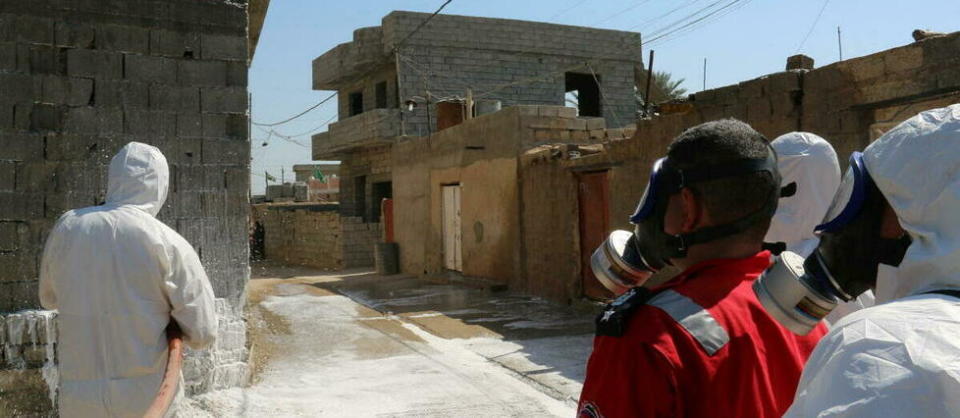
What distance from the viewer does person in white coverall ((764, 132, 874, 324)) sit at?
2.77m

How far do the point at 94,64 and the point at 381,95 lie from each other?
1893 centimetres

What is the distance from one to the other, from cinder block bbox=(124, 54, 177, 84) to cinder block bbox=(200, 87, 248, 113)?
0.80 feet

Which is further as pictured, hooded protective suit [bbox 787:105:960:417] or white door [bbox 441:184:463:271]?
white door [bbox 441:184:463:271]

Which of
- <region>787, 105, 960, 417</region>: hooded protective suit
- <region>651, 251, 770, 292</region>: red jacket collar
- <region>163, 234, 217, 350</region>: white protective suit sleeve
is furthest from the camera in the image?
<region>163, 234, 217, 350</region>: white protective suit sleeve

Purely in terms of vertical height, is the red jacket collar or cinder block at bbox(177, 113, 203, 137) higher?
cinder block at bbox(177, 113, 203, 137)

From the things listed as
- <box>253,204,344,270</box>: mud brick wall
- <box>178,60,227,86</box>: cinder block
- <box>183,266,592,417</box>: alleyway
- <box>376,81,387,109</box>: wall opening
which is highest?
<box>376,81,387,109</box>: wall opening

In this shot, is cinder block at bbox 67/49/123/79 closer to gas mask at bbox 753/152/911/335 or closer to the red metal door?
gas mask at bbox 753/152/911/335

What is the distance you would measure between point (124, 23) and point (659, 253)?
189 inches

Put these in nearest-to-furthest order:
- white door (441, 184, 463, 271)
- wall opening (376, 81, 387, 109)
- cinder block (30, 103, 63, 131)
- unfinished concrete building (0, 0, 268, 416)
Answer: unfinished concrete building (0, 0, 268, 416) → cinder block (30, 103, 63, 131) → white door (441, 184, 463, 271) → wall opening (376, 81, 387, 109)

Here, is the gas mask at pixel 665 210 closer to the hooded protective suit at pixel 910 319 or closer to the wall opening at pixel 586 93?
the hooded protective suit at pixel 910 319

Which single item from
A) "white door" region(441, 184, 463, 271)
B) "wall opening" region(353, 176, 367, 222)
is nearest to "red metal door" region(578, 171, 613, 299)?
"white door" region(441, 184, 463, 271)

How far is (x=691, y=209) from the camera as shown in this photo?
1589mm

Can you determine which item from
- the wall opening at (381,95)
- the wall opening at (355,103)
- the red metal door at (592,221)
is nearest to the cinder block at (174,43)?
the red metal door at (592,221)

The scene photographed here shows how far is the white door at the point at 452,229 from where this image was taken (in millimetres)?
13977
